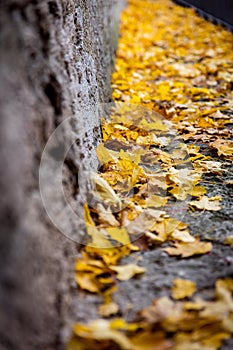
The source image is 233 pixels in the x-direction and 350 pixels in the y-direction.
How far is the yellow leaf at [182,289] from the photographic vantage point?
3.61ft

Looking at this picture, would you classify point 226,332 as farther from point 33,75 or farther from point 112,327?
point 33,75

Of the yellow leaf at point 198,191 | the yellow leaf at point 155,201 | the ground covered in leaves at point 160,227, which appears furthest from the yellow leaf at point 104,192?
the yellow leaf at point 198,191

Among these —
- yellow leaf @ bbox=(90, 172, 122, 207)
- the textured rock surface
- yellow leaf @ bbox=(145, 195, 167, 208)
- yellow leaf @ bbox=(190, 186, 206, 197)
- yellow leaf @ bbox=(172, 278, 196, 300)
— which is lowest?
yellow leaf @ bbox=(190, 186, 206, 197)

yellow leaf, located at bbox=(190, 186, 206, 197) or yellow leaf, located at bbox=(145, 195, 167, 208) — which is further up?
yellow leaf, located at bbox=(145, 195, 167, 208)

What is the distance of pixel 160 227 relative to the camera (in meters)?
1.42

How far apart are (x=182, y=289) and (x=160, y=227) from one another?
0.34 m

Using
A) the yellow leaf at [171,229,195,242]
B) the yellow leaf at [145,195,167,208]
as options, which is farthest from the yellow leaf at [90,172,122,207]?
the yellow leaf at [171,229,195,242]

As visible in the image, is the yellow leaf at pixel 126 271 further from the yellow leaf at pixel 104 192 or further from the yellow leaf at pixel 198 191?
the yellow leaf at pixel 198 191

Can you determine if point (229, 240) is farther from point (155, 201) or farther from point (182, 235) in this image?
point (155, 201)

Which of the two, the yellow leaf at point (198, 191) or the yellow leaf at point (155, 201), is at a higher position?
the yellow leaf at point (155, 201)

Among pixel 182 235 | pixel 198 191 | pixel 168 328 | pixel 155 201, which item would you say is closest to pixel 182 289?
pixel 168 328

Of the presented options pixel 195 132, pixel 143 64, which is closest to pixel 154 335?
pixel 195 132

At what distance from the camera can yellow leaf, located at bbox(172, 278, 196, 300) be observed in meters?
1.10

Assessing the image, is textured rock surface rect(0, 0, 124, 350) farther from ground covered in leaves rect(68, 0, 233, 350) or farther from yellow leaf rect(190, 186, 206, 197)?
yellow leaf rect(190, 186, 206, 197)
